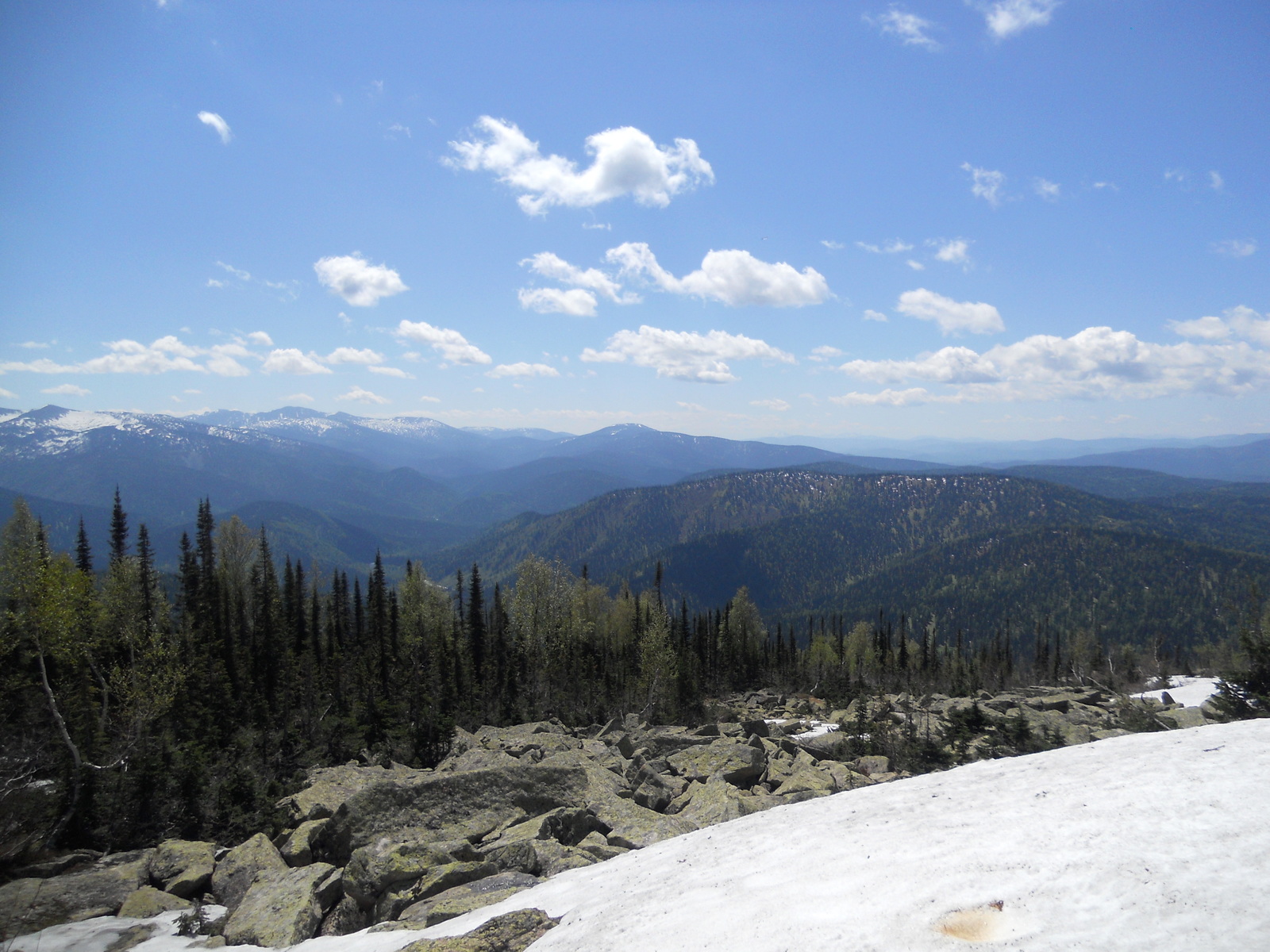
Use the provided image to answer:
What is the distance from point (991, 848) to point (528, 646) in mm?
54252

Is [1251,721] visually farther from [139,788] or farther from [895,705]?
[895,705]

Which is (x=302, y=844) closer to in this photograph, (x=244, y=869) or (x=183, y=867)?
(x=244, y=869)

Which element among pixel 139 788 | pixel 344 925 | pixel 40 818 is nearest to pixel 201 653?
pixel 139 788

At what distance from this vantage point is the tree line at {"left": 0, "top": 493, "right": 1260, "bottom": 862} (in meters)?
18.8

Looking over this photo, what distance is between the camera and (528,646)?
190 feet

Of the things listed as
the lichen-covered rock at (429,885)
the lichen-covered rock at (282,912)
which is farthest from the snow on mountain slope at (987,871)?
the lichen-covered rock at (282,912)

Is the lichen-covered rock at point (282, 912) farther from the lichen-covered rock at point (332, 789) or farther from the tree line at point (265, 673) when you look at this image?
the tree line at point (265, 673)

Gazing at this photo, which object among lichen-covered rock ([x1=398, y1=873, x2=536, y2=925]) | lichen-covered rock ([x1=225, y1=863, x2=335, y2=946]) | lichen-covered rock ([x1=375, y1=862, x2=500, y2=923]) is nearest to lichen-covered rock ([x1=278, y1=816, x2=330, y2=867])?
lichen-covered rock ([x1=225, y1=863, x2=335, y2=946])

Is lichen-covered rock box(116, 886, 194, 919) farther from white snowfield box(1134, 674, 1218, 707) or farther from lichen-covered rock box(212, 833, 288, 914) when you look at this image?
white snowfield box(1134, 674, 1218, 707)

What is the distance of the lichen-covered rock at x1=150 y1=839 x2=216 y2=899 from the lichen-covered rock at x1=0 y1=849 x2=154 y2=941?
11.3 inches

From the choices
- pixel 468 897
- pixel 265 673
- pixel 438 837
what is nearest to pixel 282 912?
pixel 438 837

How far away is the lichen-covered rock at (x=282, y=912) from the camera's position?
9711 mm

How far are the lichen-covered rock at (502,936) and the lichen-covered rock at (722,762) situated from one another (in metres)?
11.2

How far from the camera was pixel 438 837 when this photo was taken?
13219mm
